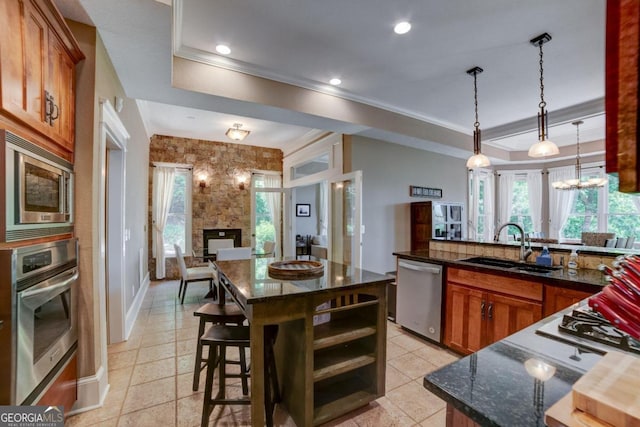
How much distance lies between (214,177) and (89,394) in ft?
15.8

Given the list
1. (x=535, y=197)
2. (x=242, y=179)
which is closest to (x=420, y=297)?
(x=242, y=179)

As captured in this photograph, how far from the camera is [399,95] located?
3.82 m

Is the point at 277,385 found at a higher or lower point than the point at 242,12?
lower

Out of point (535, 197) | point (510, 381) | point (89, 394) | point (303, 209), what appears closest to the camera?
point (510, 381)

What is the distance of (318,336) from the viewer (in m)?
1.83

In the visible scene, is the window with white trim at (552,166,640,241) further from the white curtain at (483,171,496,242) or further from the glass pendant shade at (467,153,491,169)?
the glass pendant shade at (467,153,491,169)

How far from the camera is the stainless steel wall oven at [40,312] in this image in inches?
48.8

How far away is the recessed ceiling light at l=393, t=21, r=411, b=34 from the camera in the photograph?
2379 millimetres

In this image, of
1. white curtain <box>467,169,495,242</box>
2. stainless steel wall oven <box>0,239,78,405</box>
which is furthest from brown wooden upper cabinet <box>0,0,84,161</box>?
white curtain <box>467,169,495,242</box>

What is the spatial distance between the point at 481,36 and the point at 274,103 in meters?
2.17

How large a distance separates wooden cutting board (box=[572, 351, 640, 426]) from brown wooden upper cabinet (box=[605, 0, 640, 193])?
426 millimetres

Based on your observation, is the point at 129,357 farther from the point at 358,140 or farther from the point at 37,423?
the point at 358,140

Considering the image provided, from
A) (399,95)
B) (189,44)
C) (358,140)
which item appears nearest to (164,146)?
(189,44)

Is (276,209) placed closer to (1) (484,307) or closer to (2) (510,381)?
(1) (484,307)
